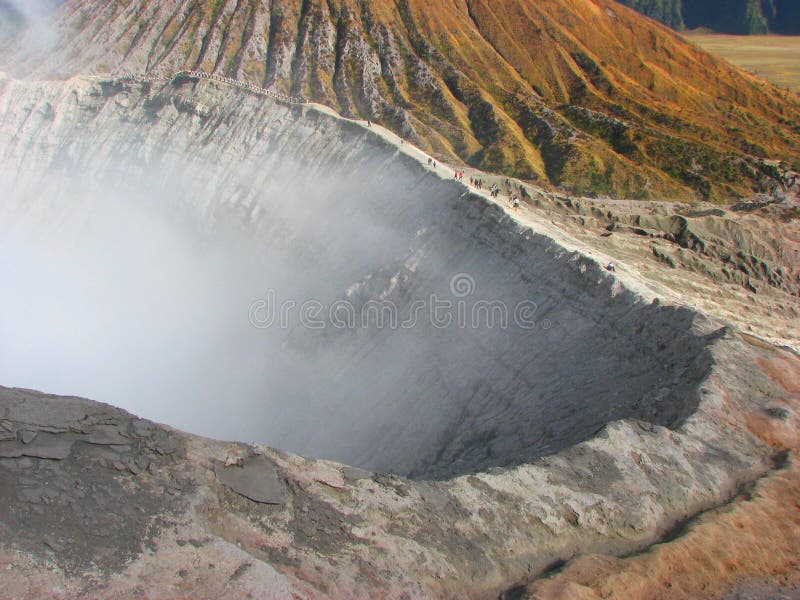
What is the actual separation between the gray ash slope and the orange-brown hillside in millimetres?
32384

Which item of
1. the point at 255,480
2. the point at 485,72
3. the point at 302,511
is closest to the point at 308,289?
the point at 255,480

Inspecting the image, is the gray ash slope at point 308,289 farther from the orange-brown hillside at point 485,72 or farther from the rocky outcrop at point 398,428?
the orange-brown hillside at point 485,72

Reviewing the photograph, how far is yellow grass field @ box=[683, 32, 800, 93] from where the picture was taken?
12144 centimetres

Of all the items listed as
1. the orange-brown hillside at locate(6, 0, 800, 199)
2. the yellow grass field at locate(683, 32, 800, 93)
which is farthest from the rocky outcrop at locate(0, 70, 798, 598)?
the yellow grass field at locate(683, 32, 800, 93)

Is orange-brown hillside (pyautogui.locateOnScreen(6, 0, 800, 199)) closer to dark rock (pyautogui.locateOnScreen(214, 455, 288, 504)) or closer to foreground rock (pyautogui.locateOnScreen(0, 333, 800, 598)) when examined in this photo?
foreground rock (pyautogui.locateOnScreen(0, 333, 800, 598))

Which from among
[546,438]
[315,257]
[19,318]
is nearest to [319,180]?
[315,257]

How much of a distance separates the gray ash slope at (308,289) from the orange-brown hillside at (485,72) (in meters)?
32.4

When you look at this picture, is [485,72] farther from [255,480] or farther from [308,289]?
[255,480]

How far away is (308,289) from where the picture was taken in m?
32.9

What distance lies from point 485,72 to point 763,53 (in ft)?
323

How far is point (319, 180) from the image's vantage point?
118 ft

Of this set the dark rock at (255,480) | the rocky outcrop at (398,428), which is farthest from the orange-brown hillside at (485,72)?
the dark rock at (255,480)

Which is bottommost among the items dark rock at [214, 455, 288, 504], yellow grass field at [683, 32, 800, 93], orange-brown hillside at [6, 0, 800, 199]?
dark rock at [214, 455, 288, 504]

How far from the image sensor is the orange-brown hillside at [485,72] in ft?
225
